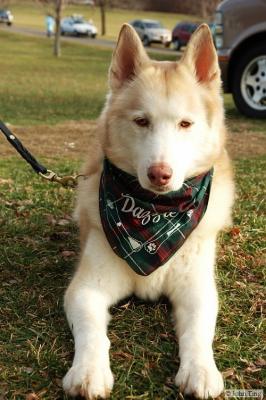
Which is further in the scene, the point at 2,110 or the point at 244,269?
the point at 2,110

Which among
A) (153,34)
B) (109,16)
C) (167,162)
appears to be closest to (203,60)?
(167,162)

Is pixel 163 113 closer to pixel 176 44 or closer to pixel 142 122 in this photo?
pixel 142 122

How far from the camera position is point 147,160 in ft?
8.98

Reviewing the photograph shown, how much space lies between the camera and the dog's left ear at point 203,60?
3.15m

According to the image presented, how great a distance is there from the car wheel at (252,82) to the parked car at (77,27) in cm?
4104

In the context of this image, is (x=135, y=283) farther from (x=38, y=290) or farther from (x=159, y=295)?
(x=38, y=290)

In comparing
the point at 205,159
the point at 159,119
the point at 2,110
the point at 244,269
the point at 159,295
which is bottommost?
the point at 2,110

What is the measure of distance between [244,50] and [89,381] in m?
7.93

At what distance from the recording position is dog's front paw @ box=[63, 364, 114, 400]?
7.36 feet

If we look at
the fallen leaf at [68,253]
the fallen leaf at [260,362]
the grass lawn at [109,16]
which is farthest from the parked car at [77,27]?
the fallen leaf at [260,362]

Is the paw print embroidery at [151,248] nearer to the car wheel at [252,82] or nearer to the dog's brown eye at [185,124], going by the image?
the dog's brown eye at [185,124]

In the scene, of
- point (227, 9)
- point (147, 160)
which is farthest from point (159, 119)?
point (227, 9)

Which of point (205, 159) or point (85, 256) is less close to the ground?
point (205, 159)

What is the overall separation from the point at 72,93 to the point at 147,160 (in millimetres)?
12014
